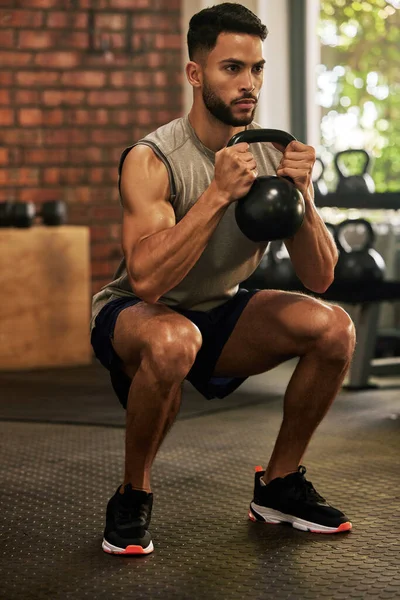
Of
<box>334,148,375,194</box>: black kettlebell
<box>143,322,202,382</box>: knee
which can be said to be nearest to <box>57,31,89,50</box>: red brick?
<box>334,148,375,194</box>: black kettlebell

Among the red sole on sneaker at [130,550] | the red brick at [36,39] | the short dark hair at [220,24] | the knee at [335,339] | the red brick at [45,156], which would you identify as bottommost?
the red sole on sneaker at [130,550]

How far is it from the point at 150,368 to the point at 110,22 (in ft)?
12.3

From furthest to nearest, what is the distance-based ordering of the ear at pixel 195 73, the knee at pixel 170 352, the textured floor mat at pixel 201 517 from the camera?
1. the ear at pixel 195 73
2. the knee at pixel 170 352
3. the textured floor mat at pixel 201 517

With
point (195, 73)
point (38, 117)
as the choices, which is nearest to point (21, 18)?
point (38, 117)

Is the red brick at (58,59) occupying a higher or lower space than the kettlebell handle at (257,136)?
higher

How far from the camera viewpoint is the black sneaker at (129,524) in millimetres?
2152

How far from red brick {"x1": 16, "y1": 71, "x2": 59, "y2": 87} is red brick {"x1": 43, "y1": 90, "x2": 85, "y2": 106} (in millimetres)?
49

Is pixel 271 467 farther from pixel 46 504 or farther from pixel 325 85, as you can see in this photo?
pixel 325 85

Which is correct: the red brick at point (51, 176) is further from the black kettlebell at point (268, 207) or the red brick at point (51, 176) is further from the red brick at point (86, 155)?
the black kettlebell at point (268, 207)

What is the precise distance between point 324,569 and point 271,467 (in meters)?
0.37

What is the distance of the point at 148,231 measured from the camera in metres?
2.16

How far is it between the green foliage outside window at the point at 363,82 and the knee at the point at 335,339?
10.9 ft

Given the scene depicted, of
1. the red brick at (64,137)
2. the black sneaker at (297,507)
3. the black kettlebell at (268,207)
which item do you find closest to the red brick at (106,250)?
the red brick at (64,137)

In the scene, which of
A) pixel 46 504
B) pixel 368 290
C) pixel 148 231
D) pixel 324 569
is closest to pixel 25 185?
pixel 368 290
